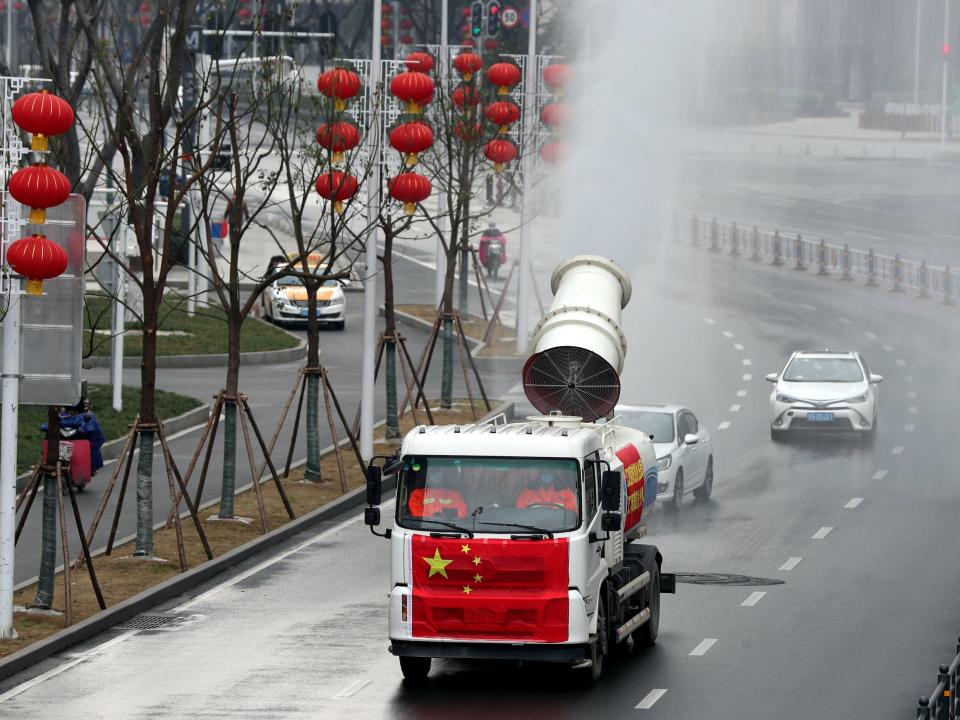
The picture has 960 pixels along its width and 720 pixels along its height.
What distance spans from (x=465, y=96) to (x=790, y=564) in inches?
648

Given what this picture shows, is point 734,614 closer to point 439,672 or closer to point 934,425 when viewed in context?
point 439,672

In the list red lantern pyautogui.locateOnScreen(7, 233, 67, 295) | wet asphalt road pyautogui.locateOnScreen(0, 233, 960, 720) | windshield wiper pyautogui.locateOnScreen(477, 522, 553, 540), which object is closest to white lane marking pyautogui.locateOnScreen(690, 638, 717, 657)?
wet asphalt road pyautogui.locateOnScreen(0, 233, 960, 720)

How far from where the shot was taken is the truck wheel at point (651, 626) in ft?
64.9

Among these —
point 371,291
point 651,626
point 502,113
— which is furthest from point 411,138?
point 651,626

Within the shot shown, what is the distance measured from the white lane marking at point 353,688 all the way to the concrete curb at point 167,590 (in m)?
3.22

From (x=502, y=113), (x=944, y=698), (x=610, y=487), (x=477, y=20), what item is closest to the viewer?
(x=944, y=698)

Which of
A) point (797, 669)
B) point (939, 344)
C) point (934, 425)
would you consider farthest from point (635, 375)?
point (797, 669)

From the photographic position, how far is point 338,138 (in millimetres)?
27641

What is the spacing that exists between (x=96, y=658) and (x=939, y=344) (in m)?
34.9

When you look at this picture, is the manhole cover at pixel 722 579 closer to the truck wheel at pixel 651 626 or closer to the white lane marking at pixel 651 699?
the truck wheel at pixel 651 626

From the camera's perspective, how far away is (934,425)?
38.8 metres

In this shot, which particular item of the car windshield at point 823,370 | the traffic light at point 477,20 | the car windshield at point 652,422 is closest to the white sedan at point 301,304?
the traffic light at point 477,20

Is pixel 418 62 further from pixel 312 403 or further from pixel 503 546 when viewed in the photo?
pixel 503 546

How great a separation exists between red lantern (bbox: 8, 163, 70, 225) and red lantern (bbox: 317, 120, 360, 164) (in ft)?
30.9
